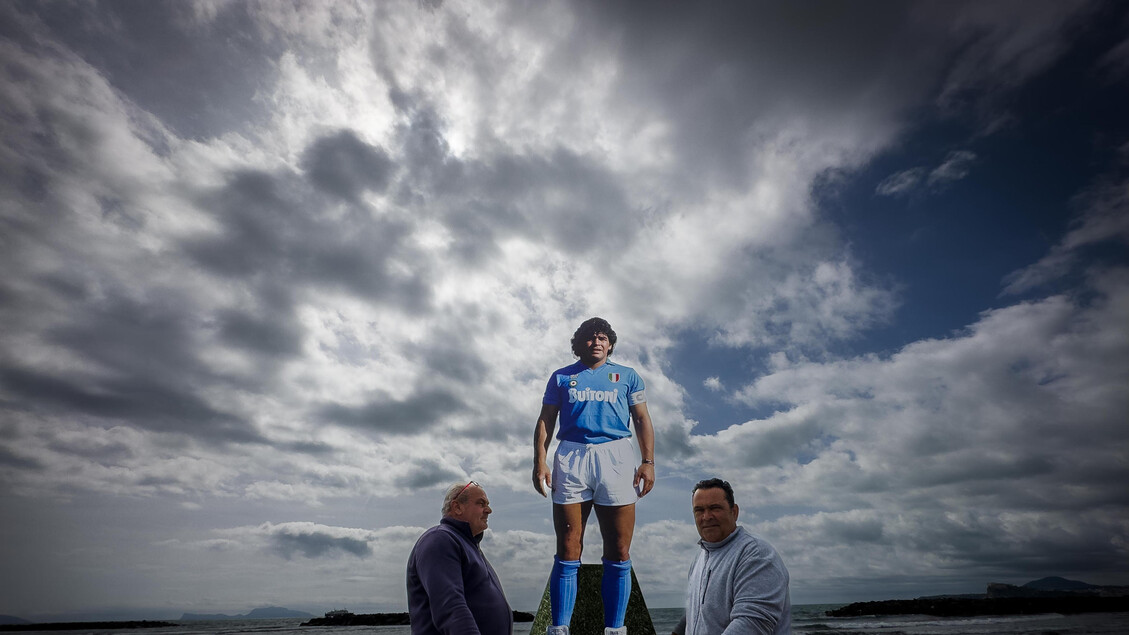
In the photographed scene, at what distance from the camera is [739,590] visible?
3.00 metres

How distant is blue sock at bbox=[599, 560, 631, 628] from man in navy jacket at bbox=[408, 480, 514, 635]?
310 cm

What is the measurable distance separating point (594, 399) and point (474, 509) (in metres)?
3.59

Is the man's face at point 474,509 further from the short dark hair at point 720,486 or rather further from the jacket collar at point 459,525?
the short dark hair at point 720,486

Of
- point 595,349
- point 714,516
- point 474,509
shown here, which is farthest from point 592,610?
point 714,516

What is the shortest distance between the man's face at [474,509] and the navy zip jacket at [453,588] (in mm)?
43

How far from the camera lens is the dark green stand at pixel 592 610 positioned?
6297mm

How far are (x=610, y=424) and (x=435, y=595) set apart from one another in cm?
408

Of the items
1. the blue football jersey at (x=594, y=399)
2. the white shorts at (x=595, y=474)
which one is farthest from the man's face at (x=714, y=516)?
the blue football jersey at (x=594, y=399)

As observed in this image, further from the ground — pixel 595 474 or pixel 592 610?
pixel 595 474

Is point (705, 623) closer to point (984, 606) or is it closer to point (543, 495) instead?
point (543, 495)

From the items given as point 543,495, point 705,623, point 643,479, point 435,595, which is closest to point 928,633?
point 643,479

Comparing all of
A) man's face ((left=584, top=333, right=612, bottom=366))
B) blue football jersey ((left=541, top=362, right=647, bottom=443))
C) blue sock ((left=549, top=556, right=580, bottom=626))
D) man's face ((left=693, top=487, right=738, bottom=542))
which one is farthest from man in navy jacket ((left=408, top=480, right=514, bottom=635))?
man's face ((left=584, top=333, right=612, bottom=366))

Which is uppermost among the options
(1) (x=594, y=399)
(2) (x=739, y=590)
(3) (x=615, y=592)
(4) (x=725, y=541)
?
(1) (x=594, y=399)

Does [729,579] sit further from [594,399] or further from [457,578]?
[594,399]
